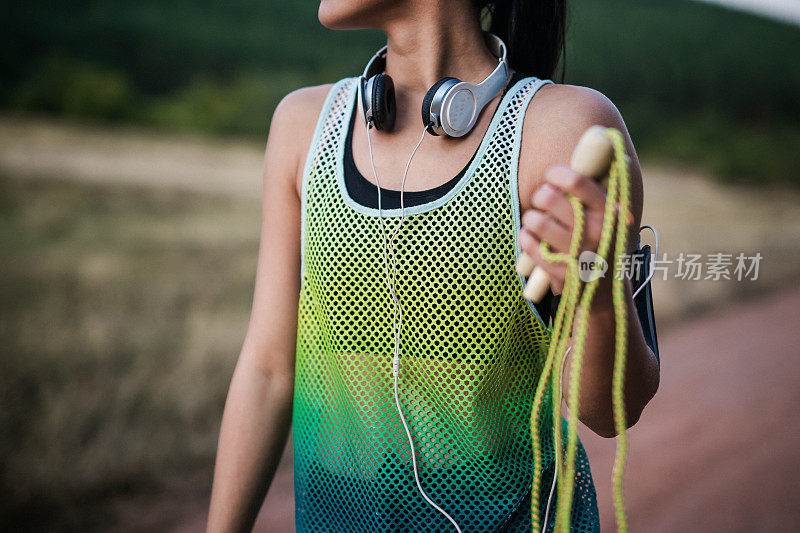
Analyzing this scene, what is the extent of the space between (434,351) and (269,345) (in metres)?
0.27

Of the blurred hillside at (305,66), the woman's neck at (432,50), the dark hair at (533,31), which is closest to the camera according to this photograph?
the woman's neck at (432,50)

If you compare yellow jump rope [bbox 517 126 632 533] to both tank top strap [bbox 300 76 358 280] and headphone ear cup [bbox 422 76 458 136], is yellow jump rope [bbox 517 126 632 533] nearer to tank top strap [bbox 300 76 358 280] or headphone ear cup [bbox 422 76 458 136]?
headphone ear cup [bbox 422 76 458 136]

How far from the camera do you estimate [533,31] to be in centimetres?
102

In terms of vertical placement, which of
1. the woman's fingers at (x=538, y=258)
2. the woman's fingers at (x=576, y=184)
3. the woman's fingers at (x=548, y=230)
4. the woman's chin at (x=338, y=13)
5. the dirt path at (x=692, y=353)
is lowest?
the dirt path at (x=692, y=353)

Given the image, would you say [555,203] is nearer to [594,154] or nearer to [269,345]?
[594,154]

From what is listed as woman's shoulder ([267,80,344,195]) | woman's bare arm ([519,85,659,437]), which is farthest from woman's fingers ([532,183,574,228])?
woman's shoulder ([267,80,344,195])

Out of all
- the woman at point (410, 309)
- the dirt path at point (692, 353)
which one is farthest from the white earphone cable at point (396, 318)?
the dirt path at point (692, 353)

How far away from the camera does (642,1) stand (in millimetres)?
5617

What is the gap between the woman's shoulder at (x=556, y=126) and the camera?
800 mm

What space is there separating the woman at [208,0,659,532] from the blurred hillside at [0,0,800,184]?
132 centimetres

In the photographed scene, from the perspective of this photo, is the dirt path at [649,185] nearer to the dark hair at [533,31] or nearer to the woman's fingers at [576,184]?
the dark hair at [533,31]

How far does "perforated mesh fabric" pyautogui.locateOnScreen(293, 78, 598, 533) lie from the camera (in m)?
0.83

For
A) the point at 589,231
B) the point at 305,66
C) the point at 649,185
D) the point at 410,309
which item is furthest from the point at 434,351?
the point at 649,185

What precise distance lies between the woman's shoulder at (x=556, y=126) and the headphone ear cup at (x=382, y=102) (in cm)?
19
